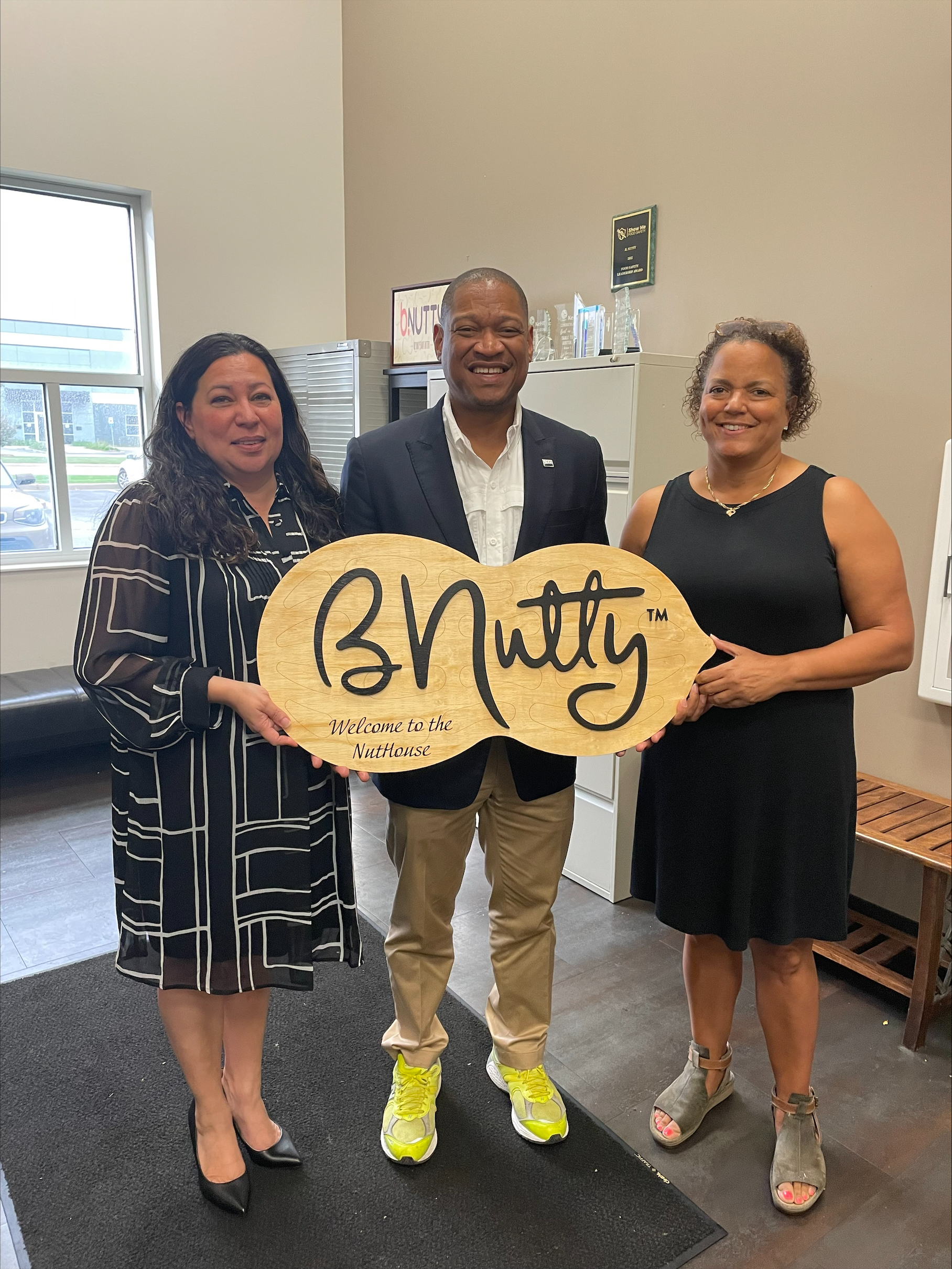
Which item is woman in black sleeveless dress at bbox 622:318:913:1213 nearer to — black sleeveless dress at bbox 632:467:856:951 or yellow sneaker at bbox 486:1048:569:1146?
black sleeveless dress at bbox 632:467:856:951

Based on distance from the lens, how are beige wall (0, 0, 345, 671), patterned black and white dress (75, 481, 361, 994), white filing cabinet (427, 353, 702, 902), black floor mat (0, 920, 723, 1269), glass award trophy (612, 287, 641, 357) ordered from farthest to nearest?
beige wall (0, 0, 345, 671) → glass award trophy (612, 287, 641, 357) → white filing cabinet (427, 353, 702, 902) → black floor mat (0, 920, 723, 1269) → patterned black and white dress (75, 481, 361, 994)

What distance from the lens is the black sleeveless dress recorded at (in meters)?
1.51

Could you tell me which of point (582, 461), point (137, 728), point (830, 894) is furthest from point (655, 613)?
point (137, 728)

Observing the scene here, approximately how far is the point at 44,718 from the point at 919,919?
11.4 ft

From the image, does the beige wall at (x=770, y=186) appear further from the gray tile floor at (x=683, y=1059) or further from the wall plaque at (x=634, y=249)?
the gray tile floor at (x=683, y=1059)

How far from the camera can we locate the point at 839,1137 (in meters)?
1.90

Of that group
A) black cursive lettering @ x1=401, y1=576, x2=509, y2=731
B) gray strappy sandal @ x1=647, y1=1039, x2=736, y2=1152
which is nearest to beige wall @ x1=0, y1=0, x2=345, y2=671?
black cursive lettering @ x1=401, y1=576, x2=509, y2=731

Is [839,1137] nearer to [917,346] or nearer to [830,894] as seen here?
[830,894]

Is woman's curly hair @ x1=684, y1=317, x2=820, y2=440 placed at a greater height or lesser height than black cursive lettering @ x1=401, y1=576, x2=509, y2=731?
greater

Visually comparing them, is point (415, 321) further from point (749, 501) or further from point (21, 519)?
point (749, 501)

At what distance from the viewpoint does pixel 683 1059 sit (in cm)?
214

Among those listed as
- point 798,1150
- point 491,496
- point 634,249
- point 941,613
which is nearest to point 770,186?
point 634,249

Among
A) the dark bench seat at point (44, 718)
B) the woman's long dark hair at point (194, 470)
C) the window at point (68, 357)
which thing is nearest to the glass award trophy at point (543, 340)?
the woman's long dark hair at point (194, 470)

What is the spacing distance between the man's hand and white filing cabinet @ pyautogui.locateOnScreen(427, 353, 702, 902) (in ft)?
3.74
